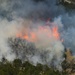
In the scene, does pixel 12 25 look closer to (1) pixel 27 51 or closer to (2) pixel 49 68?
(1) pixel 27 51

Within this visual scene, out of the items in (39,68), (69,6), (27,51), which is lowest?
(39,68)

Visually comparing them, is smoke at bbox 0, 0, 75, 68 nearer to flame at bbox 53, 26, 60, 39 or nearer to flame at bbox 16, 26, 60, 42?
flame at bbox 16, 26, 60, 42

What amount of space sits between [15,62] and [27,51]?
2.67m

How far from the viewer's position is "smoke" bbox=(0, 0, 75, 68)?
173 ft

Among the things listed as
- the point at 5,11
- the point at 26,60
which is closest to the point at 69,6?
the point at 5,11

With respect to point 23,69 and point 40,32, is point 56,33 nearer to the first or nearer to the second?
point 40,32

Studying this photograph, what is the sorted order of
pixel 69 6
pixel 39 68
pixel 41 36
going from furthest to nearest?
pixel 69 6 → pixel 41 36 → pixel 39 68

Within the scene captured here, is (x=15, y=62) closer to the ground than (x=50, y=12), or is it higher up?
closer to the ground

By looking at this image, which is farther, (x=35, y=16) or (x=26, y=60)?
(x=35, y=16)

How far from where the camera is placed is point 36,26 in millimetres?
55594

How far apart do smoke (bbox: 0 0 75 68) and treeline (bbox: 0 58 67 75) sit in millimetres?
1289

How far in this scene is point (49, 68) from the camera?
49875mm

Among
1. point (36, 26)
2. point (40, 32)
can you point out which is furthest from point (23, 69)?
point (36, 26)

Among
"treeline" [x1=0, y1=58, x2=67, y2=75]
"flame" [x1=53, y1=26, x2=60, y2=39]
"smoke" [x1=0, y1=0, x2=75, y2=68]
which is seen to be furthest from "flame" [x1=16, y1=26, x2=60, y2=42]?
"treeline" [x1=0, y1=58, x2=67, y2=75]
